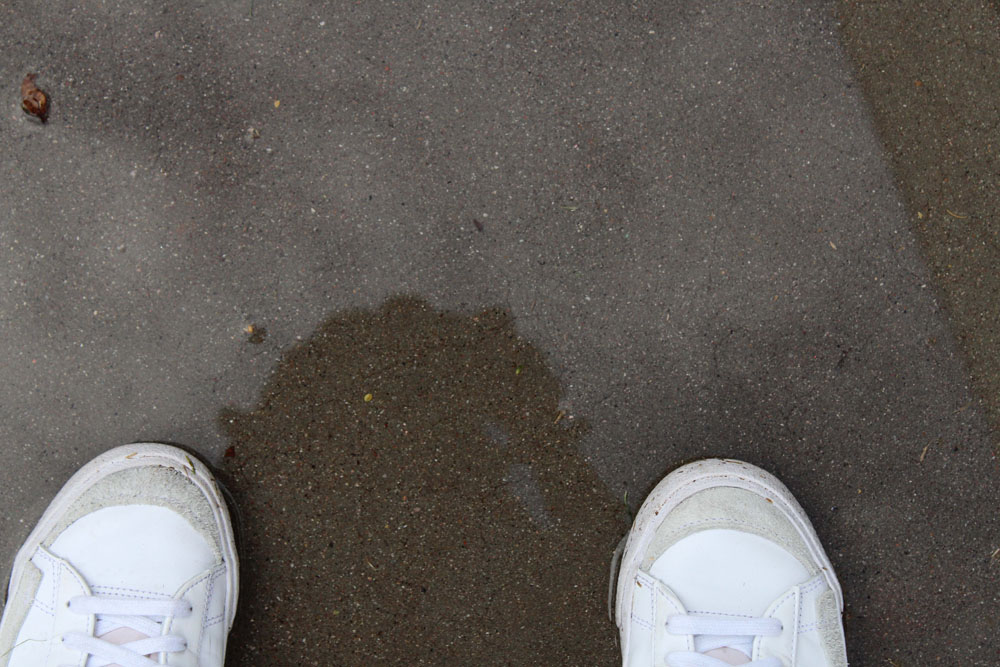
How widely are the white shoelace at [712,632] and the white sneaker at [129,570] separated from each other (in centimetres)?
136

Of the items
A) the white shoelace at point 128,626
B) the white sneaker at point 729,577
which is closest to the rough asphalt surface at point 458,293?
the white sneaker at point 729,577

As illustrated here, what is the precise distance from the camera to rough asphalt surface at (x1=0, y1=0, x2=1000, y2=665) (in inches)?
71.8

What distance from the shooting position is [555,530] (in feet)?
6.25

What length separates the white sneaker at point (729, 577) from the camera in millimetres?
1786

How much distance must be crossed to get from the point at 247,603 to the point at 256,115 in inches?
60.8

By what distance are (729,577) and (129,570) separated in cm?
181

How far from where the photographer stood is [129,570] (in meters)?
1.76

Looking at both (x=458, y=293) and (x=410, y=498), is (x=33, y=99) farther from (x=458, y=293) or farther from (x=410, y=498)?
(x=410, y=498)

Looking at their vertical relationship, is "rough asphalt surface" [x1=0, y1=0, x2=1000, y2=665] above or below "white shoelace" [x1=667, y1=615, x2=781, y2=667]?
above

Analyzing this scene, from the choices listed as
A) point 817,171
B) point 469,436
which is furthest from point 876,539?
point 469,436

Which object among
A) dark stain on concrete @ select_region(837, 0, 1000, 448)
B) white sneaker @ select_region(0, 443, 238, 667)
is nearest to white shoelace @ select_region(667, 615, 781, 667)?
dark stain on concrete @ select_region(837, 0, 1000, 448)

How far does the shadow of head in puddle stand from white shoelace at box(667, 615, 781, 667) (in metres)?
0.34

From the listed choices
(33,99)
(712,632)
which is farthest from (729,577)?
(33,99)

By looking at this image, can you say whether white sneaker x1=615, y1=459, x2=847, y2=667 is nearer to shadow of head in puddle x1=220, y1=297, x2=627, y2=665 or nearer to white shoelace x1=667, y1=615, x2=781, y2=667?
white shoelace x1=667, y1=615, x2=781, y2=667
